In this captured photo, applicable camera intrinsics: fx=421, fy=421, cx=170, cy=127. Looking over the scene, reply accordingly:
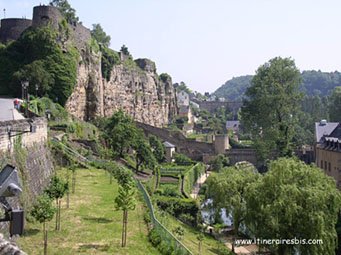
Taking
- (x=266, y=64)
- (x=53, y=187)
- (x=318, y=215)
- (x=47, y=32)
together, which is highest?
(x=47, y=32)

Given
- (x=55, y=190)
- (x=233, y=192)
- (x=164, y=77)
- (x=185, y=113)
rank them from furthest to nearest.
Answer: (x=185, y=113) < (x=164, y=77) < (x=233, y=192) < (x=55, y=190)

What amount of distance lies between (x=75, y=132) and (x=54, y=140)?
9960mm

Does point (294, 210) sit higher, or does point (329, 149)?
point (329, 149)

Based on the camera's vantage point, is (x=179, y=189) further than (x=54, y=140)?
Yes

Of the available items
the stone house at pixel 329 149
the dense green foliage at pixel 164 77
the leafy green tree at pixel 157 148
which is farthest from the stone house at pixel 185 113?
the stone house at pixel 329 149

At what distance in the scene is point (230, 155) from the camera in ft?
217

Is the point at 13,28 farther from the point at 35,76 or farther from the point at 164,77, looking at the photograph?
the point at 164,77

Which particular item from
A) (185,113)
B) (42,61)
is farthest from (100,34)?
(42,61)

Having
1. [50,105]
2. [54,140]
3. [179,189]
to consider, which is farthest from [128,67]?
[54,140]

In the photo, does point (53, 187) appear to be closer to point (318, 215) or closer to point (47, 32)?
point (318, 215)

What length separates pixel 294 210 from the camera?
18688mm

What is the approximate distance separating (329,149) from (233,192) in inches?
689

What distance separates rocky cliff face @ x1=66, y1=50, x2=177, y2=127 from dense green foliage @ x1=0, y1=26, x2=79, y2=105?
3.21m

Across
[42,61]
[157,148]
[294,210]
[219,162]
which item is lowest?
[219,162]
